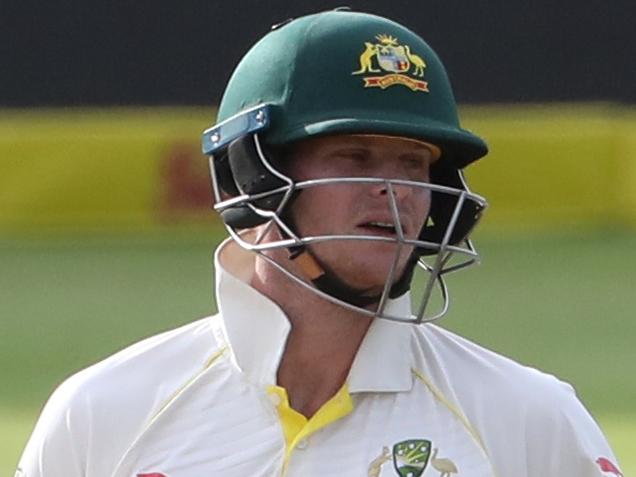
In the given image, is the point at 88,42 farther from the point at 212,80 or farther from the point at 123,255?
the point at 123,255

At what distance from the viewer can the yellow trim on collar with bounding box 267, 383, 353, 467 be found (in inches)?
124

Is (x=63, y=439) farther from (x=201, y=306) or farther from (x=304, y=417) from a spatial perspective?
(x=201, y=306)

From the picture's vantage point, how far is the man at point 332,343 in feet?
10.3

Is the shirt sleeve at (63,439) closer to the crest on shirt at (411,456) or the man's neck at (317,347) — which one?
the man's neck at (317,347)

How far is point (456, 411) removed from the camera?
3156 millimetres

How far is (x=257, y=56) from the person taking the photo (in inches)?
133

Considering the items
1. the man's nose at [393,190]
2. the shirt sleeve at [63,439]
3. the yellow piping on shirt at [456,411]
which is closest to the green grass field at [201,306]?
the shirt sleeve at [63,439]

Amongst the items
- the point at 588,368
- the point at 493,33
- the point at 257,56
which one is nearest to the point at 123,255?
the point at 493,33

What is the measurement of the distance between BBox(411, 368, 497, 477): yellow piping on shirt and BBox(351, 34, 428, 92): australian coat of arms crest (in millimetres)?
510

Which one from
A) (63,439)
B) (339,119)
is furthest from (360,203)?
(63,439)

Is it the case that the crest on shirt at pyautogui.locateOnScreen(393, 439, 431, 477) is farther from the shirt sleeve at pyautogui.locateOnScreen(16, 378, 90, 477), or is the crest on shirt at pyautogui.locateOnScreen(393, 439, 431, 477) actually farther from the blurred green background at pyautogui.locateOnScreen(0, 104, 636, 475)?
the blurred green background at pyautogui.locateOnScreen(0, 104, 636, 475)

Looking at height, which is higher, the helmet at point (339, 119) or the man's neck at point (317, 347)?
the helmet at point (339, 119)

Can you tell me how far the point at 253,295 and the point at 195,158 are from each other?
39.7ft

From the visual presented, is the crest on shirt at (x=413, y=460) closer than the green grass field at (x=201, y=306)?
Yes
